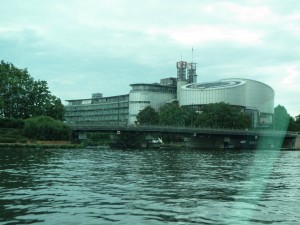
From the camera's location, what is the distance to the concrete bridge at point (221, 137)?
136 metres

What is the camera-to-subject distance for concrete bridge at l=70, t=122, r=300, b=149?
136250 mm

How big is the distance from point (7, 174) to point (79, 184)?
8.12 meters

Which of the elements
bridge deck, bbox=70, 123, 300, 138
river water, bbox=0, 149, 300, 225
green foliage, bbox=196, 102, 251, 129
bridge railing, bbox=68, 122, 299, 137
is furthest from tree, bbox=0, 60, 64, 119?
river water, bbox=0, 149, 300, 225

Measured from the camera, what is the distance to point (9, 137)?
104m

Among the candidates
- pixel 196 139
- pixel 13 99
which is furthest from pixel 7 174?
pixel 196 139

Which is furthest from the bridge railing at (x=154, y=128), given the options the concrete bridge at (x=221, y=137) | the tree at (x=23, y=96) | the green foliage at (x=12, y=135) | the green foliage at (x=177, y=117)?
the green foliage at (x=177, y=117)

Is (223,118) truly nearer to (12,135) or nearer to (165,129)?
(165,129)

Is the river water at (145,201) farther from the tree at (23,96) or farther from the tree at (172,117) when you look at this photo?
the tree at (172,117)

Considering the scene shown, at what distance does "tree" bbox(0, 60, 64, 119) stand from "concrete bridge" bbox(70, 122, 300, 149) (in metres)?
19.4

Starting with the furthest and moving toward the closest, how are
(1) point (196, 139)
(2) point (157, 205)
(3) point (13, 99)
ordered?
(1) point (196, 139) < (3) point (13, 99) < (2) point (157, 205)

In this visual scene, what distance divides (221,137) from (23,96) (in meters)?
68.8

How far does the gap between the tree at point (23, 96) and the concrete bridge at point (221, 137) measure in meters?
19.4

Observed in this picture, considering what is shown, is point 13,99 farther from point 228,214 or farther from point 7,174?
point 228,214

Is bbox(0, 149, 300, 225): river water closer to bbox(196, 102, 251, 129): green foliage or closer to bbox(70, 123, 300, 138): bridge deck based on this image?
bbox(70, 123, 300, 138): bridge deck
